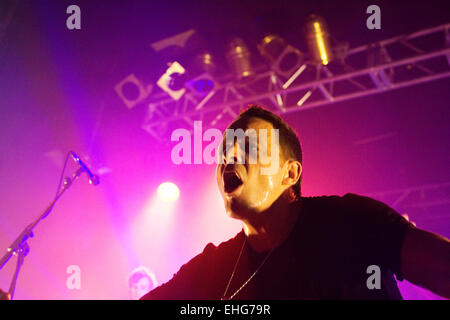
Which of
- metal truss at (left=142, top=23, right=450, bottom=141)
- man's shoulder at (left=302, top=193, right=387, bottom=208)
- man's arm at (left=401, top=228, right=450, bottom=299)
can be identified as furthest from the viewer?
metal truss at (left=142, top=23, right=450, bottom=141)

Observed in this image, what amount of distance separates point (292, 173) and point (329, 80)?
16.0ft

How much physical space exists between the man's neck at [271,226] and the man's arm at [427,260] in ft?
1.61

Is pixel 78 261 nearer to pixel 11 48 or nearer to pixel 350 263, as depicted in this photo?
pixel 11 48

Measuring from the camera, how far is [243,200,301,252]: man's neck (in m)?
1.76

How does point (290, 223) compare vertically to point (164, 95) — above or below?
below

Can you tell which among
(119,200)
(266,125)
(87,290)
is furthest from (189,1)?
(87,290)

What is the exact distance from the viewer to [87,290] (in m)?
7.89

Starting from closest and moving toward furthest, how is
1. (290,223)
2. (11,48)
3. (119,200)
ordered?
(290,223)
(11,48)
(119,200)

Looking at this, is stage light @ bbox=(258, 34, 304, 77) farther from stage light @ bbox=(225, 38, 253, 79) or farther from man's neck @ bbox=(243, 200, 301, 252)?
man's neck @ bbox=(243, 200, 301, 252)

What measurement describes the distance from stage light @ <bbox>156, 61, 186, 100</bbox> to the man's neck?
551 centimetres

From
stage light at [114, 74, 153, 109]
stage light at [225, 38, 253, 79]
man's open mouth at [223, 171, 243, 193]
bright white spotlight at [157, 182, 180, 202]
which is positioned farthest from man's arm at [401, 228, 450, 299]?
bright white spotlight at [157, 182, 180, 202]

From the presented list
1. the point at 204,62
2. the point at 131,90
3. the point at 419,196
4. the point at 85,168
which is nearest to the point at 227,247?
the point at 85,168
